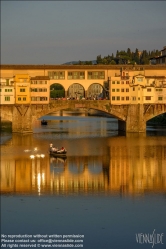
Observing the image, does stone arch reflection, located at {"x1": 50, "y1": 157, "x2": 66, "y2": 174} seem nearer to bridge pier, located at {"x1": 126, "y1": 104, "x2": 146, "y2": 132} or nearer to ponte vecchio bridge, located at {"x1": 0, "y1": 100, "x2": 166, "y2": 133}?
ponte vecchio bridge, located at {"x1": 0, "y1": 100, "x2": 166, "y2": 133}

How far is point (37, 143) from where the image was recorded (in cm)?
4144

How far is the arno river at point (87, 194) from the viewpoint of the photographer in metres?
18.3

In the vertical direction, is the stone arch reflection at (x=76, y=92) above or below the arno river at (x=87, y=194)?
above

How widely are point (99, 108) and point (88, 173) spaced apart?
24309 millimetres

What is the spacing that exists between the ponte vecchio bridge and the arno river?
1059 centimetres

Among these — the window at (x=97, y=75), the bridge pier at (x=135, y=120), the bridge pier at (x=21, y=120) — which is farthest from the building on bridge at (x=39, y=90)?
the bridge pier at (x=135, y=120)

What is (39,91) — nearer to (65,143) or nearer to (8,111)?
(8,111)

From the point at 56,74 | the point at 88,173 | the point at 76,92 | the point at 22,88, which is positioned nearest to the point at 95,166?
the point at 88,173

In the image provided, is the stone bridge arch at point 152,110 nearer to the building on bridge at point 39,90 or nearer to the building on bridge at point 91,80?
the building on bridge at point 91,80

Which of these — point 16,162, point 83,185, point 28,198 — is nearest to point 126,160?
point 16,162

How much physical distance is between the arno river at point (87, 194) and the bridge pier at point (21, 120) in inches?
385

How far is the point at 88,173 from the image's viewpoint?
29.0 metres

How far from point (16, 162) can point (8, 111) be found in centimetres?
2015

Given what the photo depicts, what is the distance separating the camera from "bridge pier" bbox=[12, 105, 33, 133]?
50594 millimetres
